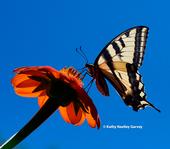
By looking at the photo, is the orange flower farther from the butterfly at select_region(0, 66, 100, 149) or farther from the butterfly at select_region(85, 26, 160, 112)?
the butterfly at select_region(85, 26, 160, 112)

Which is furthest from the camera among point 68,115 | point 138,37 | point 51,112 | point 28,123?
point 138,37

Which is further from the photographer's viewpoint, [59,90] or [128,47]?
[128,47]

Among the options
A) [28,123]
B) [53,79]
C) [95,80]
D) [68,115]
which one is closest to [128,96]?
[95,80]

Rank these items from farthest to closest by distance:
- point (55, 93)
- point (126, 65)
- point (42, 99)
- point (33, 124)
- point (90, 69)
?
point (126, 65) → point (90, 69) → point (42, 99) → point (55, 93) → point (33, 124)

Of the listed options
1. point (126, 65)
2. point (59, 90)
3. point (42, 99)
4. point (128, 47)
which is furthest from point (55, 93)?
point (128, 47)

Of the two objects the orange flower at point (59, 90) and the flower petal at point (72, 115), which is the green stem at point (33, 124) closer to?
the orange flower at point (59, 90)

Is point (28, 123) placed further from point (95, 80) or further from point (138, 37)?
point (138, 37)

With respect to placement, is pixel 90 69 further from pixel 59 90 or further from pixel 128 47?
pixel 59 90
